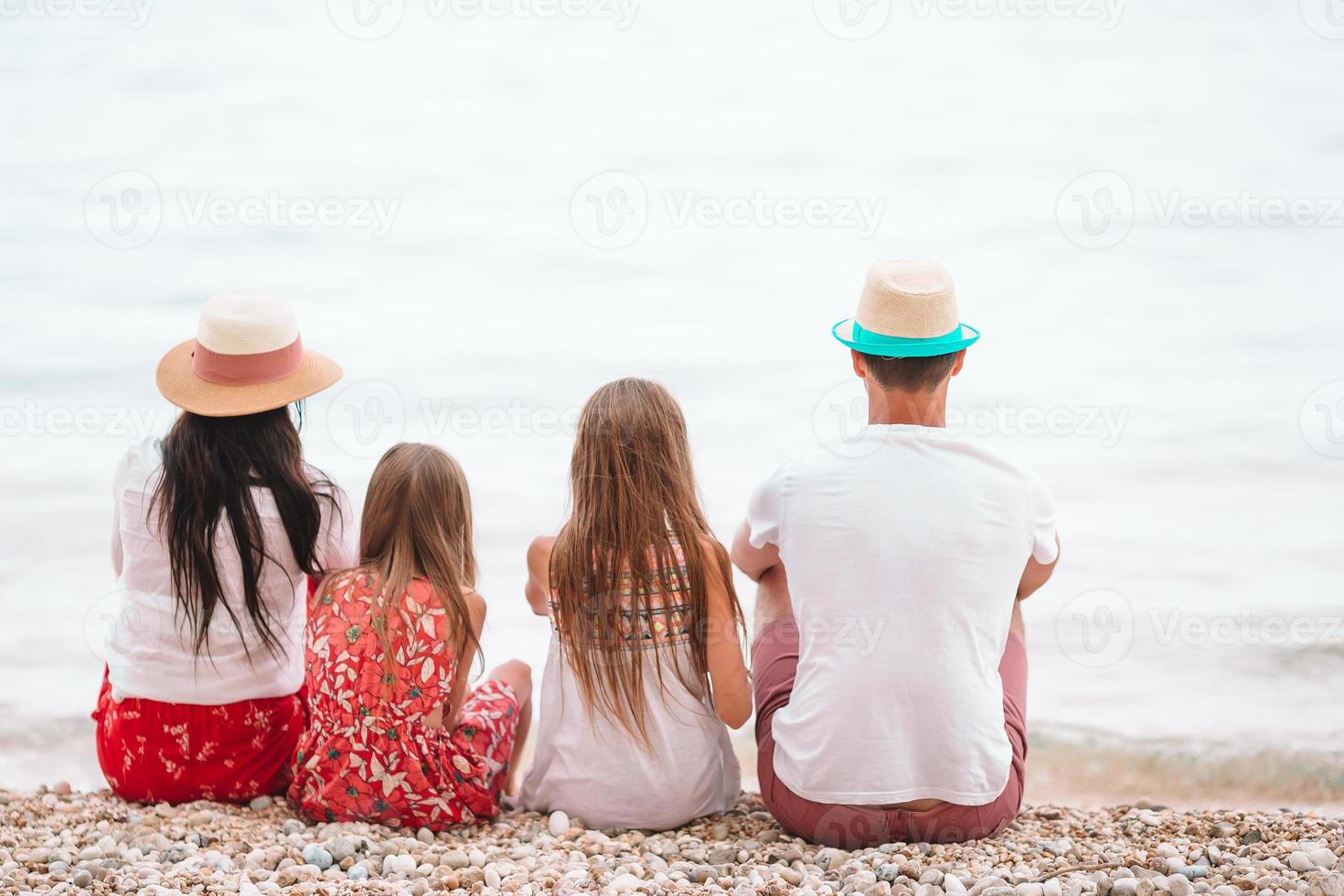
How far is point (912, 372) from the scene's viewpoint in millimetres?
2693

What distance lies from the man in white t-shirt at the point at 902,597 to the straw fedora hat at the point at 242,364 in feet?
4.24

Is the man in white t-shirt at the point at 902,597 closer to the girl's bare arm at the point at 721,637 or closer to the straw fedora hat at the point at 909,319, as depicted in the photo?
the straw fedora hat at the point at 909,319

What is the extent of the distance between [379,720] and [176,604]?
0.62 metres

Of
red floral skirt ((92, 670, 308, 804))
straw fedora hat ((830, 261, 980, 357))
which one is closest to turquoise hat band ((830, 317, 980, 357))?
straw fedora hat ((830, 261, 980, 357))

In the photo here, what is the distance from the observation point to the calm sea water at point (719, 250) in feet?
→ 26.7

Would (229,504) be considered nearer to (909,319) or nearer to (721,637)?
(721,637)

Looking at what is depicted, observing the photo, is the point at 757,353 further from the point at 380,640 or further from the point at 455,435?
the point at 380,640

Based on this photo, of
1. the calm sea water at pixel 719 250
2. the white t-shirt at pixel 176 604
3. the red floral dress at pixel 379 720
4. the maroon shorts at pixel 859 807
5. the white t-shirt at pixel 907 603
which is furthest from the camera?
the calm sea water at pixel 719 250

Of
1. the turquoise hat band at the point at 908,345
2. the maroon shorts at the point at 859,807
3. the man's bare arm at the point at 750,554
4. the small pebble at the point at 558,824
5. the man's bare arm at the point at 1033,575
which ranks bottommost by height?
the small pebble at the point at 558,824

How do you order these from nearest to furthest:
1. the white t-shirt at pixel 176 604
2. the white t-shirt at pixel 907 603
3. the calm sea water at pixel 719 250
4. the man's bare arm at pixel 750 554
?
the white t-shirt at pixel 907 603 < the man's bare arm at pixel 750 554 < the white t-shirt at pixel 176 604 < the calm sea water at pixel 719 250

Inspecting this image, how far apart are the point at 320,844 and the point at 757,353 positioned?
900 centimetres

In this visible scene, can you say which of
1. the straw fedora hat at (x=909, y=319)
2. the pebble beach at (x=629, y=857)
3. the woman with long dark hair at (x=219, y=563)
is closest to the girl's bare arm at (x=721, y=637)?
the pebble beach at (x=629, y=857)

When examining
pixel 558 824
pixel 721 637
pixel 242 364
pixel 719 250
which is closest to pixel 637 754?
pixel 558 824

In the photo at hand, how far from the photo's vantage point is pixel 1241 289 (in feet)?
38.6
